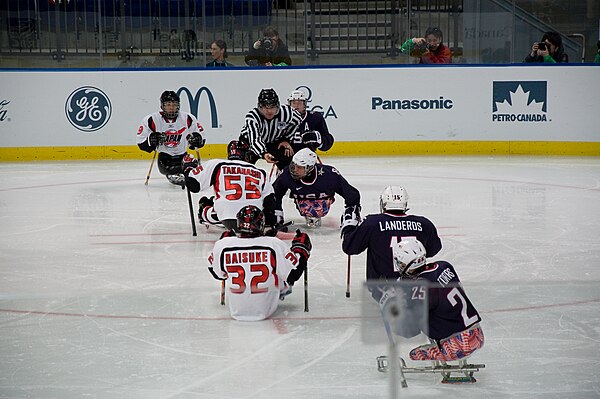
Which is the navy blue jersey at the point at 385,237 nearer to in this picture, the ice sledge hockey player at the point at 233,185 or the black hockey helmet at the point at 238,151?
the ice sledge hockey player at the point at 233,185

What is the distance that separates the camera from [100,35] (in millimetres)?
14039

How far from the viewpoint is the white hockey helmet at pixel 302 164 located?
771cm

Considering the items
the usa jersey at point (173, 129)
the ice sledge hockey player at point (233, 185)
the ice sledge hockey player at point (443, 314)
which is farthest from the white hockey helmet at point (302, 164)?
the usa jersey at point (173, 129)

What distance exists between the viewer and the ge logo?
1393cm

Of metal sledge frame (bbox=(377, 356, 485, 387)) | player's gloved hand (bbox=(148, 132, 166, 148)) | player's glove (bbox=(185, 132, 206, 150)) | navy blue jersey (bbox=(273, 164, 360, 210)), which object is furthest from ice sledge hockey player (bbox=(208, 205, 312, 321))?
player's gloved hand (bbox=(148, 132, 166, 148))

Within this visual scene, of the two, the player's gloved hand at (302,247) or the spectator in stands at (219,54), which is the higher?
the spectator in stands at (219,54)

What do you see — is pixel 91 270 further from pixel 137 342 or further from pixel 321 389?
pixel 321 389

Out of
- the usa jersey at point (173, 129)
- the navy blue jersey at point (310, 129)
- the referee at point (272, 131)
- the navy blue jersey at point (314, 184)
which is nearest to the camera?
the navy blue jersey at point (314, 184)

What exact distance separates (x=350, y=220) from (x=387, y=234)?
92cm

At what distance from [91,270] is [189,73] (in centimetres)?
735

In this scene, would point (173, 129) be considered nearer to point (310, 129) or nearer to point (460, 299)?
point (310, 129)

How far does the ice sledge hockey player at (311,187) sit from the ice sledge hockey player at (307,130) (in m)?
1.17

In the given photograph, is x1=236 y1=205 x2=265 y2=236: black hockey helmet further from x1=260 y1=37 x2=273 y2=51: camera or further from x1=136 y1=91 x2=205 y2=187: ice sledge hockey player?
x1=260 y1=37 x2=273 y2=51: camera

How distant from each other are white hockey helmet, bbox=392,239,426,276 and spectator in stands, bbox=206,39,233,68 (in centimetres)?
997
